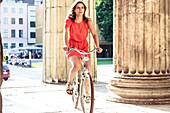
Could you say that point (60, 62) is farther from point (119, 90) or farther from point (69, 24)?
point (69, 24)

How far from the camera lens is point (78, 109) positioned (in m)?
5.82

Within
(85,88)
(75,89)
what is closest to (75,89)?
(75,89)

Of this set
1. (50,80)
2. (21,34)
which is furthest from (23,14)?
(50,80)

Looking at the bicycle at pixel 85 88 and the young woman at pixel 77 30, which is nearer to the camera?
the bicycle at pixel 85 88

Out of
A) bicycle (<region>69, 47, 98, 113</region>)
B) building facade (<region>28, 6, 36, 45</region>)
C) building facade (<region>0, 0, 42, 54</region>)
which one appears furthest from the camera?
building facade (<region>28, 6, 36, 45</region>)

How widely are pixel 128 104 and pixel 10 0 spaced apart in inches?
2934

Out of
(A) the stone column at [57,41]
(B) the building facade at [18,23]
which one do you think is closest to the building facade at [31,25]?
(B) the building facade at [18,23]

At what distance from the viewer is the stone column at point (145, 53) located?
255 inches

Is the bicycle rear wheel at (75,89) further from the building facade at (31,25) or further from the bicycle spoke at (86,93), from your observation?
the building facade at (31,25)

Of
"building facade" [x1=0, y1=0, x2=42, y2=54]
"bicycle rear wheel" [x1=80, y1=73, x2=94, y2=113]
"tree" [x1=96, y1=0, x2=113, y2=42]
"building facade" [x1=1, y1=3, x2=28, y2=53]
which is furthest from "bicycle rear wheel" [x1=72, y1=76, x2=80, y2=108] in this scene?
"building facade" [x1=0, y1=0, x2=42, y2=54]

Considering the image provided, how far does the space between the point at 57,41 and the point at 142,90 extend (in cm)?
541

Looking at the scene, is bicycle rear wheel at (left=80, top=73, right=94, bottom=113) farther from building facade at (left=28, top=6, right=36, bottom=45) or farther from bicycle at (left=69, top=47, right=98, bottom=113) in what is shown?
building facade at (left=28, top=6, right=36, bottom=45)

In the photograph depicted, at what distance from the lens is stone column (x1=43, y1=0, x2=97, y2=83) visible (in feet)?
36.8

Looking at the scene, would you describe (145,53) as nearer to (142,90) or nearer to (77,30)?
(142,90)
